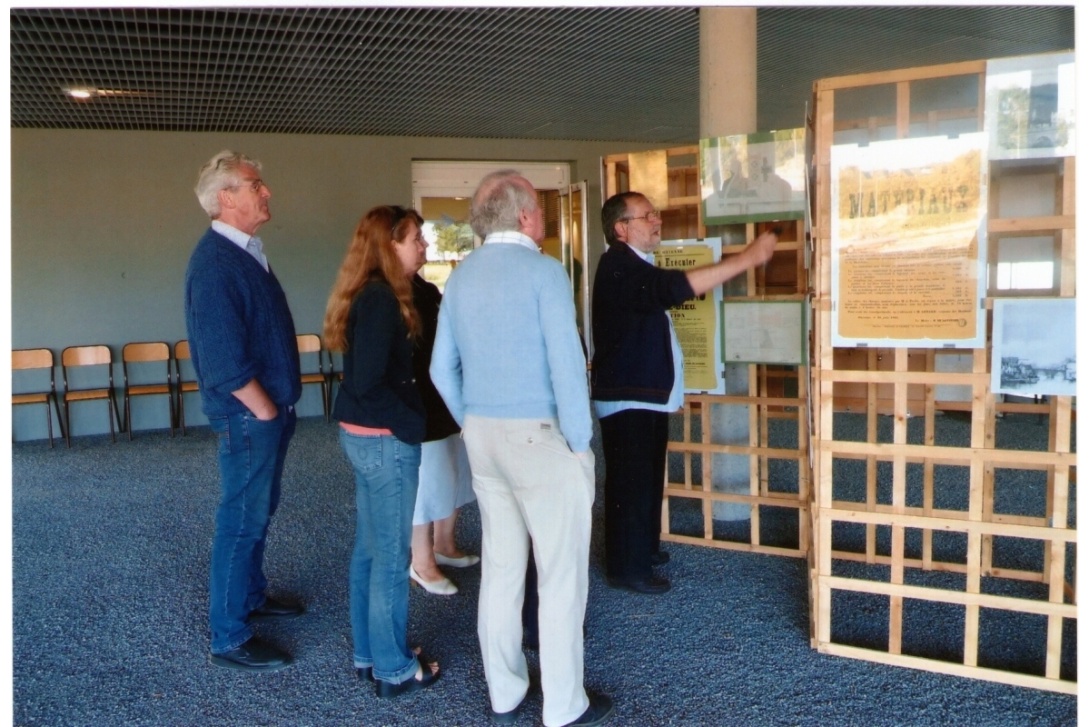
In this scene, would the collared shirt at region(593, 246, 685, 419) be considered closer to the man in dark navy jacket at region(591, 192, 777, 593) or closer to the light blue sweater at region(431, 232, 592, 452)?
the man in dark navy jacket at region(591, 192, 777, 593)

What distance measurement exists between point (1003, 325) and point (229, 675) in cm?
282

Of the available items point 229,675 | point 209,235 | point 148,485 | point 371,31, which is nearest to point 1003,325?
point 209,235

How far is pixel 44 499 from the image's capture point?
5.48 m

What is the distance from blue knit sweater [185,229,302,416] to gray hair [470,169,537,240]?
0.83 meters

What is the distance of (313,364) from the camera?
8727 millimetres

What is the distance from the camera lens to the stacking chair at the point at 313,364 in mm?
8336

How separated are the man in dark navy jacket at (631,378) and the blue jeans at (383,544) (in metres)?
1.09

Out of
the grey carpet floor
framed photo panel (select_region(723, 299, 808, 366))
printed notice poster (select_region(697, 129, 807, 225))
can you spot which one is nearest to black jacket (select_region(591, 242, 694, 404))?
framed photo panel (select_region(723, 299, 808, 366))

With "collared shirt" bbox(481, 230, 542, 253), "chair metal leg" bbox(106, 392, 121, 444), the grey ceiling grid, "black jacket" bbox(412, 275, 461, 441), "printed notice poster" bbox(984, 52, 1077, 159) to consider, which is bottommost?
"chair metal leg" bbox(106, 392, 121, 444)

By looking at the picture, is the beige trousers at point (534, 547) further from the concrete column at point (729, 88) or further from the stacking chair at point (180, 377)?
the stacking chair at point (180, 377)

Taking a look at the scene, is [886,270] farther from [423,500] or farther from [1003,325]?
[423,500]

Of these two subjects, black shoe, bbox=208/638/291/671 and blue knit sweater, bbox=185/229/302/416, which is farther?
black shoe, bbox=208/638/291/671

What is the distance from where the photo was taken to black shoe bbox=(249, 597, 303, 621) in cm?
338

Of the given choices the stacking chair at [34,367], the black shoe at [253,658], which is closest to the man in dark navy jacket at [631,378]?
the black shoe at [253,658]
